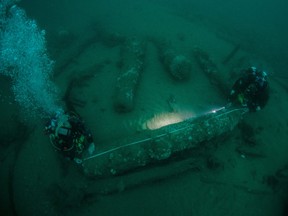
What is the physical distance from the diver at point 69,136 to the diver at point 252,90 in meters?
4.54

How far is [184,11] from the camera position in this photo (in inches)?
642

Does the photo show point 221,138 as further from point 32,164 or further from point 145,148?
point 32,164

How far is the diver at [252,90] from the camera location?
648cm

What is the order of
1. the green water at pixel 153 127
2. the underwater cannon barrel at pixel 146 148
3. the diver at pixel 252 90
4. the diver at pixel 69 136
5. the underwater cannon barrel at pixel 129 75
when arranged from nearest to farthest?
1. the diver at pixel 69 136
2. the underwater cannon barrel at pixel 146 148
3. the green water at pixel 153 127
4. the diver at pixel 252 90
5. the underwater cannon barrel at pixel 129 75

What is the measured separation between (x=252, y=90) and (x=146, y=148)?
3.84m

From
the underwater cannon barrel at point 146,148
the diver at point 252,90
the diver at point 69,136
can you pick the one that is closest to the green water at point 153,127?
the underwater cannon barrel at point 146,148

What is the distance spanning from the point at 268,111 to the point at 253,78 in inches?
69.9

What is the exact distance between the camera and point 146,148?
4922 millimetres

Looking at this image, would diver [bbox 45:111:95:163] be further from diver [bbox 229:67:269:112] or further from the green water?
diver [bbox 229:67:269:112]

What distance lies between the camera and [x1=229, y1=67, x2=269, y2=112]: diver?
648cm

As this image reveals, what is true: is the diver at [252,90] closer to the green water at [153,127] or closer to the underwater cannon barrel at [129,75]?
the green water at [153,127]

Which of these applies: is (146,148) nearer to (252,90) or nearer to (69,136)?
(69,136)

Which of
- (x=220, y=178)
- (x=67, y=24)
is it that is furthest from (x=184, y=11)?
(x=220, y=178)

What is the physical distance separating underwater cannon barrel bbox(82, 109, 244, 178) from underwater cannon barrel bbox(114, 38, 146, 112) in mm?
1875
